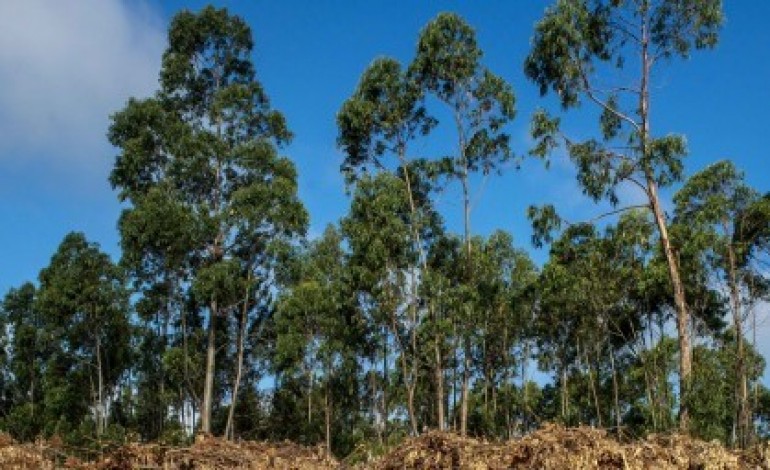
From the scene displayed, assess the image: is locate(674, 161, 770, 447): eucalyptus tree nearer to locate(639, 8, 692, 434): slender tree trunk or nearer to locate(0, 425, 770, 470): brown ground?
locate(639, 8, 692, 434): slender tree trunk

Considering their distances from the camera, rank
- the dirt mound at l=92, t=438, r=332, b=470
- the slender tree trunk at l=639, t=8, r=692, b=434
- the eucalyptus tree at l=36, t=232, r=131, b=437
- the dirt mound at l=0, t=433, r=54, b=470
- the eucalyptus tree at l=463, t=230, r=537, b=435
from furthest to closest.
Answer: the eucalyptus tree at l=36, t=232, r=131, b=437 < the eucalyptus tree at l=463, t=230, r=537, b=435 < the slender tree trunk at l=639, t=8, r=692, b=434 < the dirt mound at l=0, t=433, r=54, b=470 < the dirt mound at l=92, t=438, r=332, b=470

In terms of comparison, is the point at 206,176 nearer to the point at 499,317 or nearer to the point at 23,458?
the point at 499,317

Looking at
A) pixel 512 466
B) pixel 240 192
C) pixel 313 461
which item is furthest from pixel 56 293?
pixel 512 466

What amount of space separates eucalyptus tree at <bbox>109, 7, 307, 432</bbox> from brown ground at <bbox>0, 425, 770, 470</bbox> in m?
24.1

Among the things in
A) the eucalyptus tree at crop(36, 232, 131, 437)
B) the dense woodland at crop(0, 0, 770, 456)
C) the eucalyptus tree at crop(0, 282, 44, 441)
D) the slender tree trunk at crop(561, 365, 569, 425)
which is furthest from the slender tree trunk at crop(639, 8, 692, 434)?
the eucalyptus tree at crop(0, 282, 44, 441)

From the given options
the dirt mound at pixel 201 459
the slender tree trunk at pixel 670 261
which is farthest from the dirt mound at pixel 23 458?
the slender tree trunk at pixel 670 261

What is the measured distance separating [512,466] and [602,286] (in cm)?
2600

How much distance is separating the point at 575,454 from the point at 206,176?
31382 millimetres

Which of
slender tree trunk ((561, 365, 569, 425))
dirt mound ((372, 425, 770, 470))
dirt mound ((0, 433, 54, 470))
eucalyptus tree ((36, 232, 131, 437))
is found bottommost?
dirt mound ((372, 425, 770, 470))

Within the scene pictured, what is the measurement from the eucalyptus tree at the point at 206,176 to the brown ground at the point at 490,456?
2405 centimetres

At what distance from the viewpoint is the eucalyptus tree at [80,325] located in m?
39.6

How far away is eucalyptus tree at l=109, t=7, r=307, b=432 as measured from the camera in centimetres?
3481

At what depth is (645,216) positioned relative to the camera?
1141 inches

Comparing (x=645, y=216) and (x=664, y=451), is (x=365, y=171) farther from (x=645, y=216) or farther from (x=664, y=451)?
(x=664, y=451)
